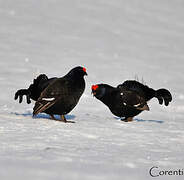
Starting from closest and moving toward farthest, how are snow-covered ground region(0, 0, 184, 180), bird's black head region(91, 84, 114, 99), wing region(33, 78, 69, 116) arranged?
snow-covered ground region(0, 0, 184, 180), wing region(33, 78, 69, 116), bird's black head region(91, 84, 114, 99)

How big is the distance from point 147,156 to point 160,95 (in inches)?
155

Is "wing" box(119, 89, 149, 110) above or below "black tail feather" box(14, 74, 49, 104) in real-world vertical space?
below

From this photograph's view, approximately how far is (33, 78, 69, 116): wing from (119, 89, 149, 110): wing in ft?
4.43

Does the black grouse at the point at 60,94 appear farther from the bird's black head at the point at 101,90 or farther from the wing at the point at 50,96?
the bird's black head at the point at 101,90

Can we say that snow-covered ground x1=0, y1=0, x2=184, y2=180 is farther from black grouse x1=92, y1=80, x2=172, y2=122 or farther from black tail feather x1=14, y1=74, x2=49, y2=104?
black tail feather x1=14, y1=74, x2=49, y2=104

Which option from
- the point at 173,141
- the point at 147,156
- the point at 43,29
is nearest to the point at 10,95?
the point at 173,141

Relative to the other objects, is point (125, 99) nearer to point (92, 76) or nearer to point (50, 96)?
point (50, 96)

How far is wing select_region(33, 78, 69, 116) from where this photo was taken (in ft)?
21.2

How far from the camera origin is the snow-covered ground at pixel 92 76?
151 inches

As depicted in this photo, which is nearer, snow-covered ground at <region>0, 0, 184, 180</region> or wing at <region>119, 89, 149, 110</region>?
snow-covered ground at <region>0, 0, 184, 180</region>

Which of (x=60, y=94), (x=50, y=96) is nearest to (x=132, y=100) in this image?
(x=60, y=94)

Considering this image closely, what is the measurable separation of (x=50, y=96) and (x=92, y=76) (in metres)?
7.13

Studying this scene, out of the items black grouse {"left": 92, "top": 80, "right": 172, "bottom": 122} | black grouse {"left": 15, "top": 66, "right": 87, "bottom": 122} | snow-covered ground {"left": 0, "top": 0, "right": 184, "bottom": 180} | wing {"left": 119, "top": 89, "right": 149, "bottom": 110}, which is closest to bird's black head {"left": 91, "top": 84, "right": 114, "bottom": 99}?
black grouse {"left": 92, "top": 80, "right": 172, "bottom": 122}

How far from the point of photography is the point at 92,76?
13586mm
